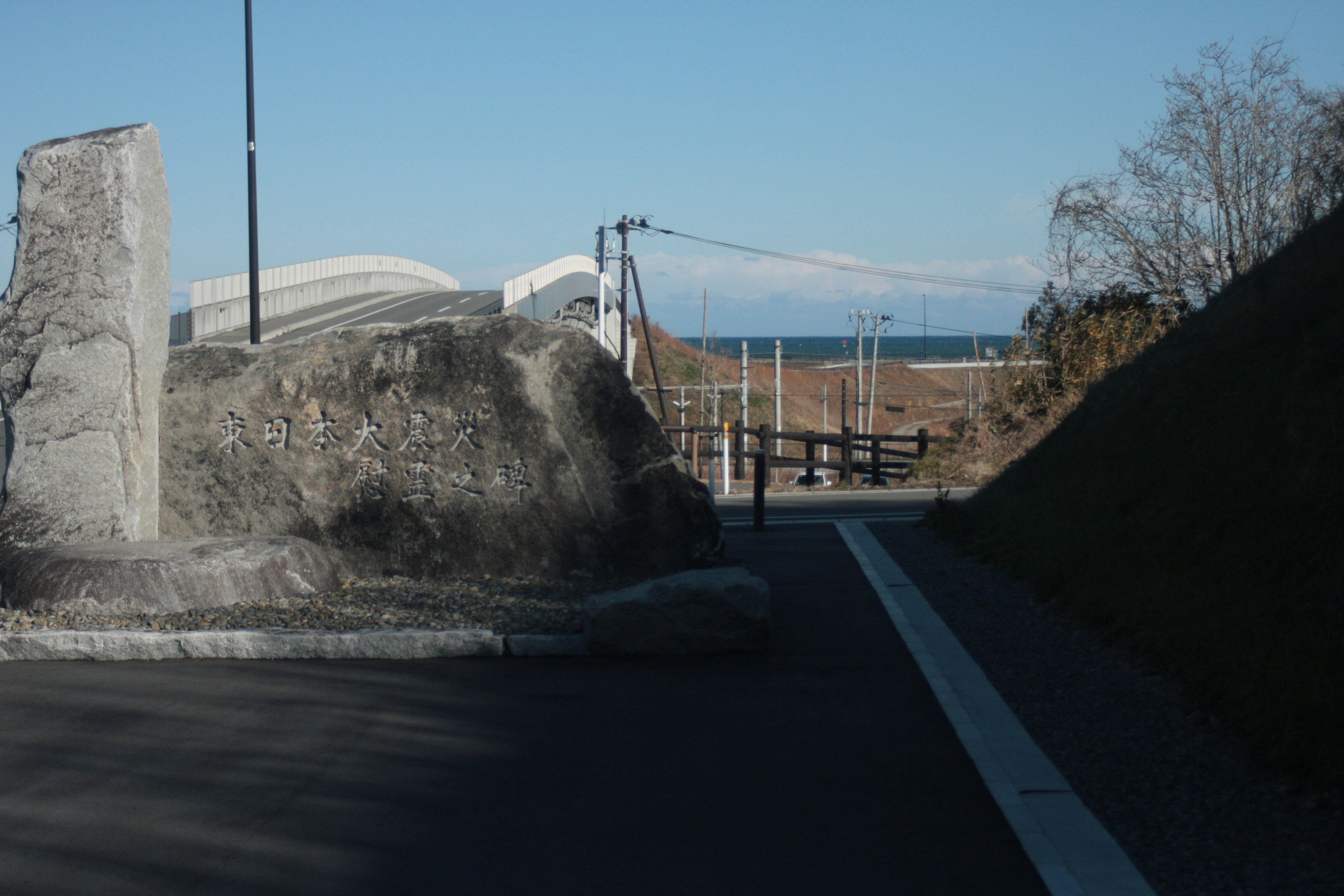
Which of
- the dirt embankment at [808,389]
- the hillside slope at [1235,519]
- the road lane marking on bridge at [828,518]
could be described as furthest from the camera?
the dirt embankment at [808,389]

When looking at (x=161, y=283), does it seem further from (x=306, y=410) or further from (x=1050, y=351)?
(x=1050, y=351)

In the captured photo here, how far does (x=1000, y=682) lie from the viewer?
235 inches

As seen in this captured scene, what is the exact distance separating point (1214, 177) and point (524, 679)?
54.4 feet

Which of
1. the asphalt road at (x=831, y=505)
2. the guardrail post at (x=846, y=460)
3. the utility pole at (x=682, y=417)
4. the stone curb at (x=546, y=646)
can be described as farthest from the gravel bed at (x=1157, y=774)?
the guardrail post at (x=846, y=460)

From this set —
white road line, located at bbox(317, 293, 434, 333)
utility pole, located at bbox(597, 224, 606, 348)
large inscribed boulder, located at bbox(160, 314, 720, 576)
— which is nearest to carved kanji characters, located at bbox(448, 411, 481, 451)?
large inscribed boulder, located at bbox(160, 314, 720, 576)

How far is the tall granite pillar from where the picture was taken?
8250mm

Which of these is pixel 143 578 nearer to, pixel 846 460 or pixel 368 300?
pixel 846 460

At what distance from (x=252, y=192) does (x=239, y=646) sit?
13116 mm

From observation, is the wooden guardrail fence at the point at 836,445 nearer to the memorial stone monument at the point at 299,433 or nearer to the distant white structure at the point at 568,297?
the distant white structure at the point at 568,297

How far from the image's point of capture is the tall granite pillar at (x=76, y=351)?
8.25m

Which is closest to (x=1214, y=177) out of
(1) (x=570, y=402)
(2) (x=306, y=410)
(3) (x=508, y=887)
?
(1) (x=570, y=402)

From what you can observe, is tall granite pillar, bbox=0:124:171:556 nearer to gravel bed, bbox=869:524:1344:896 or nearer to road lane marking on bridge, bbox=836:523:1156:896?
road lane marking on bridge, bbox=836:523:1156:896

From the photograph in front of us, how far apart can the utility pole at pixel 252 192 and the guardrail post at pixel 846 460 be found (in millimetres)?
13756


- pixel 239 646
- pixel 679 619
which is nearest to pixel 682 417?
pixel 679 619
